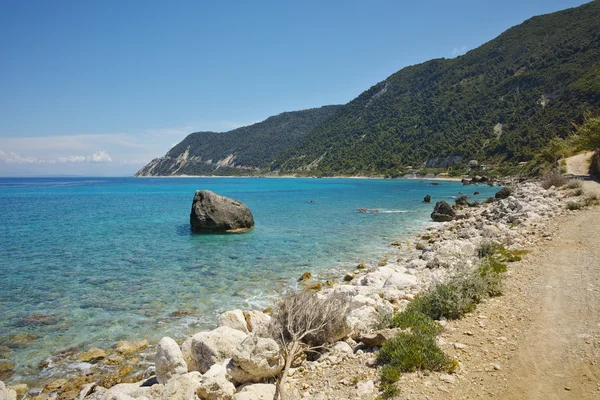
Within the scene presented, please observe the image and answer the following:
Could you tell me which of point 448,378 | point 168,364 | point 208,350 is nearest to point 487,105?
point 448,378

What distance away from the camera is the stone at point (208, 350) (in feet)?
22.4

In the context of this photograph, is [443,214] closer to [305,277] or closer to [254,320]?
[305,277]

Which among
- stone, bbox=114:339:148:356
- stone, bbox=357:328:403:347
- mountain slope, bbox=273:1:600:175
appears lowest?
stone, bbox=114:339:148:356

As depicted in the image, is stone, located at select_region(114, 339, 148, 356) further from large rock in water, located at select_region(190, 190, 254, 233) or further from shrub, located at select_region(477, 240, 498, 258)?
large rock in water, located at select_region(190, 190, 254, 233)

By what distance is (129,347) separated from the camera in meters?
9.39

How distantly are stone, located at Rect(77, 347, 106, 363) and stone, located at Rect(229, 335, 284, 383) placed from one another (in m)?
4.99

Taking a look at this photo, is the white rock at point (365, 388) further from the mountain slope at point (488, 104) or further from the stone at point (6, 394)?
the mountain slope at point (488, 104)

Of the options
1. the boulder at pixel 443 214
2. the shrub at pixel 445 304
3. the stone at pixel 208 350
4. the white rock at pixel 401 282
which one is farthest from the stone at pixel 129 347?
the boulder at pixel 443 214

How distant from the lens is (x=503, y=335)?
682 cm

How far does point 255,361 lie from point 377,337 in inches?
102

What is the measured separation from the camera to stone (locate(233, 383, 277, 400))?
5543 millimetres

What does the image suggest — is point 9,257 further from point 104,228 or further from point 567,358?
point 567,358

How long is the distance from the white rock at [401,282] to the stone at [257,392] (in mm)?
6960

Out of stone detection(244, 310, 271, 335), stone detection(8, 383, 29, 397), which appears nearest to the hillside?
stone detection(244, 310, 271, 335)
